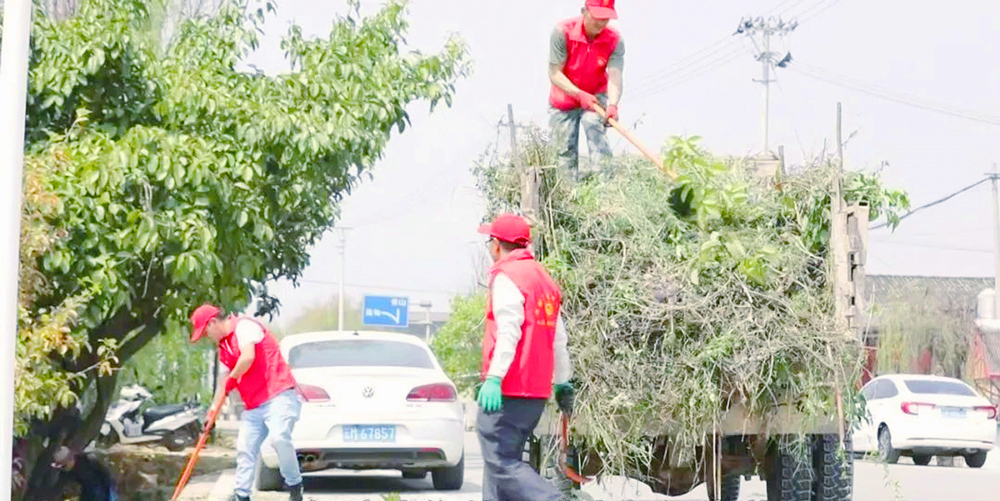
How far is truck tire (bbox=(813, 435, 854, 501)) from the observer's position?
849cm

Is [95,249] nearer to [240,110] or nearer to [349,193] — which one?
[240,110]

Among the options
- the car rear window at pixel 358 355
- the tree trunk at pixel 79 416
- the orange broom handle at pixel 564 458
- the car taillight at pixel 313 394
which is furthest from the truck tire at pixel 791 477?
the tree trunk at pixel 79 416

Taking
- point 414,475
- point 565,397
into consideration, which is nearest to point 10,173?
point 565,397

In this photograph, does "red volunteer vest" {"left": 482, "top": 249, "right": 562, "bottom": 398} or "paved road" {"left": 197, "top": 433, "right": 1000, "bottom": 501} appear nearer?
"red volunteer vest" {"left": 482, "top": 249, "right": 562, "bottom": 398}

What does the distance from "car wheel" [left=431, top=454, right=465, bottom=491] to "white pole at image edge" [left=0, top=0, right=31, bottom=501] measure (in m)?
6.77

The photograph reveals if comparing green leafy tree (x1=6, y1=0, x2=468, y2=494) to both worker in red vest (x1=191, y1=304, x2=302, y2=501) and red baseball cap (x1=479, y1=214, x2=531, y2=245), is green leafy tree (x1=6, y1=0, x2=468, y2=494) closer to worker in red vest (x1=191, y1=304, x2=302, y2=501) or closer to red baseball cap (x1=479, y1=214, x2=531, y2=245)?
worker in red vest (x1=191, y1=304, x2=302, y2=501)

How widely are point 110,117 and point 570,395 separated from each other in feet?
21.0

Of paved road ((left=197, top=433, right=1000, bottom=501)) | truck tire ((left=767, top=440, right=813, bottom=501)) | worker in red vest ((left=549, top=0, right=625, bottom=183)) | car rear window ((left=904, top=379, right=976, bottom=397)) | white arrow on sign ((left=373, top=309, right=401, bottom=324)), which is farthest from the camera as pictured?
white arrow on sign ((left=373, top=309, right=401, bottom=324))

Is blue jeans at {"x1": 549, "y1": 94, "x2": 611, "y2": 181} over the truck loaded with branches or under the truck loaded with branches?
over

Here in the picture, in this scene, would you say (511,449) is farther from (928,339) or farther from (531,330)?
(928,339)

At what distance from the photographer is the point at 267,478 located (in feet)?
43.9

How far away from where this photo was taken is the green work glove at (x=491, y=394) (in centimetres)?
708

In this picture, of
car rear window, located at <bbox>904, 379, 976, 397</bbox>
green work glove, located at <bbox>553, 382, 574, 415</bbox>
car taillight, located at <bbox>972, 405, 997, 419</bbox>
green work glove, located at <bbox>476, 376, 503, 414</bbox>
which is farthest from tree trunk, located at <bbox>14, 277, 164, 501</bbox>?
car taillight, located at <bbox>972, 405, 997, 419</bbox>

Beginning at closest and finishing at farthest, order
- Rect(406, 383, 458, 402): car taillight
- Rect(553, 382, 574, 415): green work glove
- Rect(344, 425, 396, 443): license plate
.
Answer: Rect(553, 382, 574, 415): green work glove < Rect(344, 425, 396, 443): license plate < Rect(406, 383, 458, 402): car taillight
